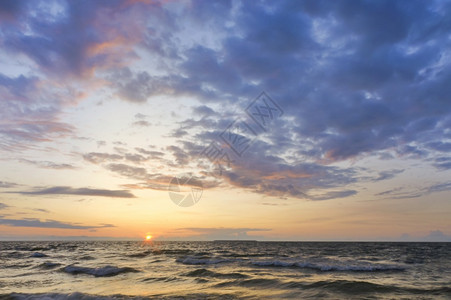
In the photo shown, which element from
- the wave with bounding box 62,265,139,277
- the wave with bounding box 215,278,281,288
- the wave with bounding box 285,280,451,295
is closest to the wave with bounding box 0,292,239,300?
the wave with bounding box 215,278,281,288

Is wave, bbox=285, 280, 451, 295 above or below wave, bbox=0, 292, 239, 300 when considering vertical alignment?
above

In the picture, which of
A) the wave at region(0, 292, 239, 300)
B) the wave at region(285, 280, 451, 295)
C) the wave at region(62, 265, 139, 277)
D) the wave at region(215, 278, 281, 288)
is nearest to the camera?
the wave at region(0, 292, 239, 300)

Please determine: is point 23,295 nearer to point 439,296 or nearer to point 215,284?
point 215,284

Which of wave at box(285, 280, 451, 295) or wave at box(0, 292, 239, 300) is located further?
wave at box(285, 280, 451, 295)

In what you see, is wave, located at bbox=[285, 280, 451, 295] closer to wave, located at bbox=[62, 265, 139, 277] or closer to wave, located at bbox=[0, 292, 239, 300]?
wave, located at bbox=[0, 292, 239, 300]

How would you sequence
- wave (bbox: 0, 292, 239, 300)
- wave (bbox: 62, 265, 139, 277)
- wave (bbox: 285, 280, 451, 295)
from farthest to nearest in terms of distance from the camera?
wave (bbox: 62, 265, 139, 277), wave (bbox: 285, 280, 451, 295), wave (bbox: 0, 292, 239, 300)

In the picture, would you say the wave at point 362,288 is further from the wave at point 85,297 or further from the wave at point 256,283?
the wave at point 85,297

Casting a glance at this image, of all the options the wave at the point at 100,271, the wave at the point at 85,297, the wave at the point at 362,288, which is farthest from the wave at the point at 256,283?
the wave at the point at 100,271

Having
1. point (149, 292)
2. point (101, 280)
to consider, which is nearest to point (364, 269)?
point (149, 292)

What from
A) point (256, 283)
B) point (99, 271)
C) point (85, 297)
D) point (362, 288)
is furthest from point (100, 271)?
point (362, 288)

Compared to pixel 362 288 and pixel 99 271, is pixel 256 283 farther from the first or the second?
pixel 99 271

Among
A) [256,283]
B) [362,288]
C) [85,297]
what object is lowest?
[85,297]

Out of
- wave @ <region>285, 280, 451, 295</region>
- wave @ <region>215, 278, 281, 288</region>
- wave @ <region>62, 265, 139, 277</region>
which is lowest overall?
wave @ <region>62, 265, 139, 277</region>

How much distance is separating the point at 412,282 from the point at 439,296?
5479 millimetres
